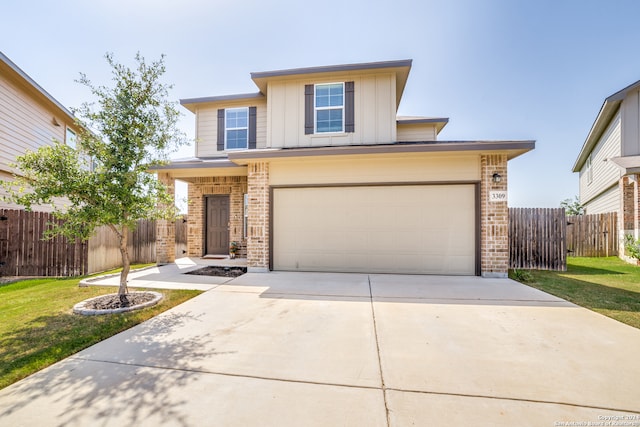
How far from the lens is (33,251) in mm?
7117

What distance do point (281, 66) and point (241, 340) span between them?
8460mm

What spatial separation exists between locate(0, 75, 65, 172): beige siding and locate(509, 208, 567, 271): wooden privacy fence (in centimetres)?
1519

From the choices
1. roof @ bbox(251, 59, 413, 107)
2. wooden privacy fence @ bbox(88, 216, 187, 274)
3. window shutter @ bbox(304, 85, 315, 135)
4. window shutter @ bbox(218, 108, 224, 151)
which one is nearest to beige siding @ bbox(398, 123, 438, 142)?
roof @ bbox(251, 59, 413, 107)

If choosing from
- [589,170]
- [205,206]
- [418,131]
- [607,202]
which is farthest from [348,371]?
[589,170]

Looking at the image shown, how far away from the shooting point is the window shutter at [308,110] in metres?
8.42

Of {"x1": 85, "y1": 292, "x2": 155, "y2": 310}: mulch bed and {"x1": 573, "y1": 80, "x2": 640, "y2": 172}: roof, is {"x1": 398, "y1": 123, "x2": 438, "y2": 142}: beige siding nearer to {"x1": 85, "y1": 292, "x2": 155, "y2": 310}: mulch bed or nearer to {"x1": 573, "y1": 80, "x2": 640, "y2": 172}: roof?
{"x1": 573, "y1": 80, "x2": 640, "y2": 172}: roof

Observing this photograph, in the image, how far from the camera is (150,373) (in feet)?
8.18

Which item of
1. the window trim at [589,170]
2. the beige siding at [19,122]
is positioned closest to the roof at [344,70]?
the beige siding at [19,122]

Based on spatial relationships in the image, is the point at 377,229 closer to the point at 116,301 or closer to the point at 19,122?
the point at 116,301

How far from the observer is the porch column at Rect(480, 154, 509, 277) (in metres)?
6.61

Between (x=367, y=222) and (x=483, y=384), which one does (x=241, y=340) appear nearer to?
(x=483, y=384)

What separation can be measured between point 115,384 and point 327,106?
321 inches

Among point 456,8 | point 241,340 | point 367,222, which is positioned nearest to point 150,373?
point 241,340

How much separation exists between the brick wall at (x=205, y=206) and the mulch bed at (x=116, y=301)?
16.7ft
